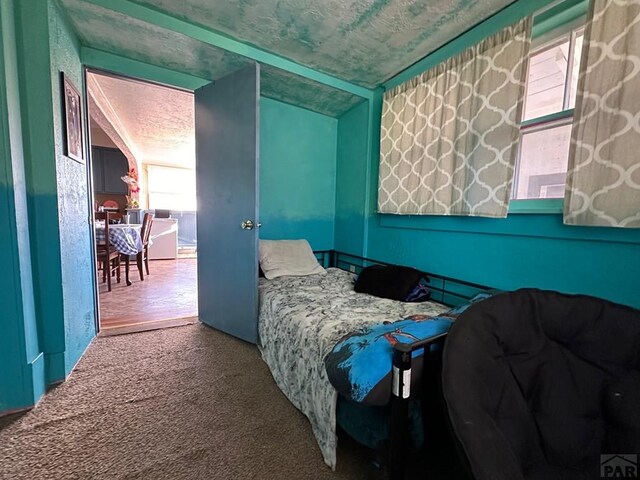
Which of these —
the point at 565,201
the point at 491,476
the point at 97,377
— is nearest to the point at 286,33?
the point at 565,201

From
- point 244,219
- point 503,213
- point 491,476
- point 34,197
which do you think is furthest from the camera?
point 244,219

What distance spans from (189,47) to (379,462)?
8.83 ft

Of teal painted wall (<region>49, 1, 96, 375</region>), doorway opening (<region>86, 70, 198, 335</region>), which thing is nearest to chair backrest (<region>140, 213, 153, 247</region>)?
doorway opening (<region>86, 70, 198, 335</region>)

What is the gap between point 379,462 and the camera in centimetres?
96

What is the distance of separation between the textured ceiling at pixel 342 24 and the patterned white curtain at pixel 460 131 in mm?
199

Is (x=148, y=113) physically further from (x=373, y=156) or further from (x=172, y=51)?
(x=373, y=156)

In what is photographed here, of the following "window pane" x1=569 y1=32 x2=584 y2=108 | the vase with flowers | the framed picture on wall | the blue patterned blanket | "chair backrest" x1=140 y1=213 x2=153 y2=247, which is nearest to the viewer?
the blue patterned blanket

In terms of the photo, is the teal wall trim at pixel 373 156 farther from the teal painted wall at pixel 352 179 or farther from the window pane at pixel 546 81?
the window pane at pixel 546 81

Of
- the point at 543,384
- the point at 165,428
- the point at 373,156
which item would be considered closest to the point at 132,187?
the point at 373,156

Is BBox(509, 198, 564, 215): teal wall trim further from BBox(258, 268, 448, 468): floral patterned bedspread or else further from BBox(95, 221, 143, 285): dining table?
BBox(95, 221, 143, 285): dining table

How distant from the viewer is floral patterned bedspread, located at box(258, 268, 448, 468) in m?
1.20

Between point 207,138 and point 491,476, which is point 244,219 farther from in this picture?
point 491,476

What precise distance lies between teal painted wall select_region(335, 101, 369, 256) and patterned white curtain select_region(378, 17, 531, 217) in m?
0.37

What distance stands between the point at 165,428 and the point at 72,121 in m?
1.96
